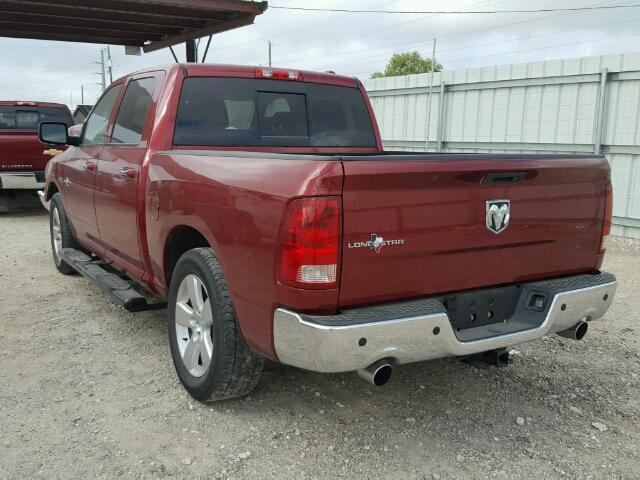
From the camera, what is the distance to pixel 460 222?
2.78 metres

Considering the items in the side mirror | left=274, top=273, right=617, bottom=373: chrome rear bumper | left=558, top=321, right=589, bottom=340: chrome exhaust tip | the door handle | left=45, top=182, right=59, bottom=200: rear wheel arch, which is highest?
the side mirror

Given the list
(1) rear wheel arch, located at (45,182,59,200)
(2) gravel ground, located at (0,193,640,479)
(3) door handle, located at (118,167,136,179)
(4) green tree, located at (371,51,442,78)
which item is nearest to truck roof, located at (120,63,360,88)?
(3) door handle, located at (118,167,136,179)

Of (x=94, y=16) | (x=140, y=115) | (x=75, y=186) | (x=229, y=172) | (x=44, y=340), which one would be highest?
(x=94, y=16)

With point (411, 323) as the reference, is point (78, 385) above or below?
below

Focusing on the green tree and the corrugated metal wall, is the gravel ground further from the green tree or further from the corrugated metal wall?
the green tree

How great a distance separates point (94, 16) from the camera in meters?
9.07

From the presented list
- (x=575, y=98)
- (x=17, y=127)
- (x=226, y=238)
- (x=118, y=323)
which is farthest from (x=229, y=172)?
(x=17, y=127)

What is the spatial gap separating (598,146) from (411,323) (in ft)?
26.1

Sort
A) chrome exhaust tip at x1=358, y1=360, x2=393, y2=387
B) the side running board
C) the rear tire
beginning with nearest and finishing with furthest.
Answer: chrome exhaust tip at x1=358, y1=360, x2=393, y2=387 → the side running board → the rear tire

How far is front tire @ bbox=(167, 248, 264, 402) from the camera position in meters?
3.02

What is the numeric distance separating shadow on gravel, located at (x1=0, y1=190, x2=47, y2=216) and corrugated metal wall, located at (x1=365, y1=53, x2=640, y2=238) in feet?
23.9

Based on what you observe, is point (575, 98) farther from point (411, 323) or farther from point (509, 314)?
point (411, 323)

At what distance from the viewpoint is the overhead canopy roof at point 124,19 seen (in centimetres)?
827

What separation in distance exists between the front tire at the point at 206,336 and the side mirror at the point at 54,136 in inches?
102
